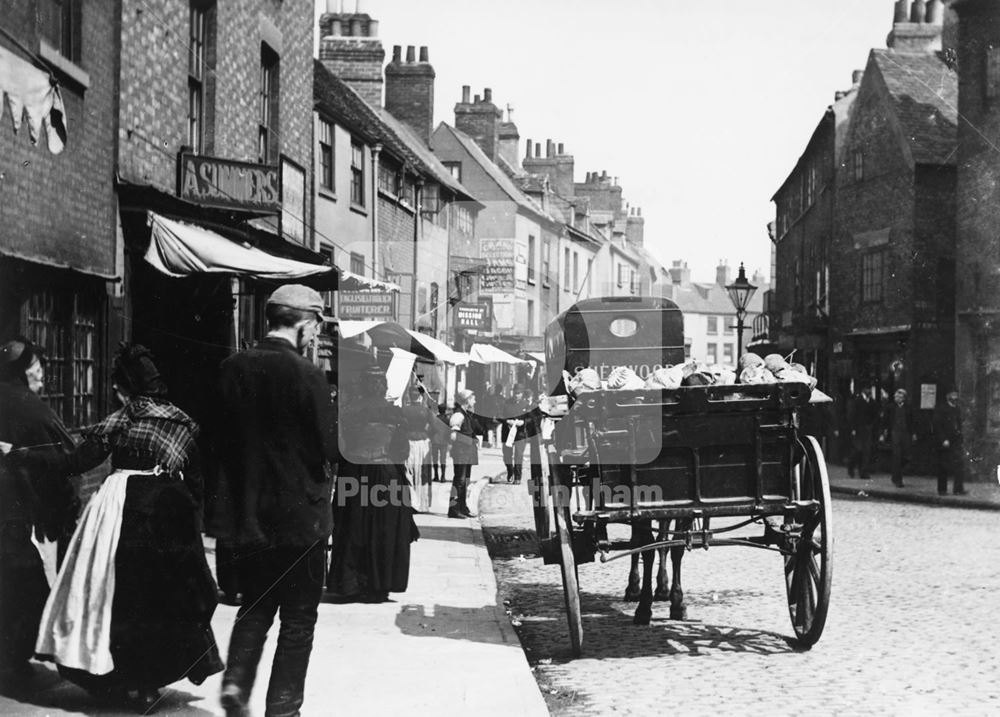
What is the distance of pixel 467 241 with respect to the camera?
37000mm

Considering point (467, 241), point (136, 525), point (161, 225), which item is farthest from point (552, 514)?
point (467, 241)

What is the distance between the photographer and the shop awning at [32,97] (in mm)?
6866

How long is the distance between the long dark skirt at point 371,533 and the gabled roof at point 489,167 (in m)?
34.5

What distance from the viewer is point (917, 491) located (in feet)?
56.2

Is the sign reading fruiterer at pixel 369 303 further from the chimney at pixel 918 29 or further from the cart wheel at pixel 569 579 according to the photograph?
the chimney at pixel 918 29

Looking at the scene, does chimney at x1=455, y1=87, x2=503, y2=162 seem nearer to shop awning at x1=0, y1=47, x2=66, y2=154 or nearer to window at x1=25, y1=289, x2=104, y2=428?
window at x1=25, y1=289, x2=104, y2=428

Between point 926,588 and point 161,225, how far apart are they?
710cm

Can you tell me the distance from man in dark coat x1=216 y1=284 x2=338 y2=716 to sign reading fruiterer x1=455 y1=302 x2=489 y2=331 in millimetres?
23281

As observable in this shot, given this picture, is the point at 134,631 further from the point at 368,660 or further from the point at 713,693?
the point at 713,693

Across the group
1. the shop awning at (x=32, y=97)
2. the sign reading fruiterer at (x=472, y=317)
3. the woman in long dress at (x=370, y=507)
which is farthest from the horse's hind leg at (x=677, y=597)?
the sign reading fruiterer at (x=472, y=317)

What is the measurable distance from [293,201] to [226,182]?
6.00m

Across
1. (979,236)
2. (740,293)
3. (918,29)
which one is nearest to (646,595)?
(979,236)

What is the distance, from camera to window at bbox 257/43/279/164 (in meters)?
15.0

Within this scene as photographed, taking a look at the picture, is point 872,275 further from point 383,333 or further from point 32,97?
point 32,97
